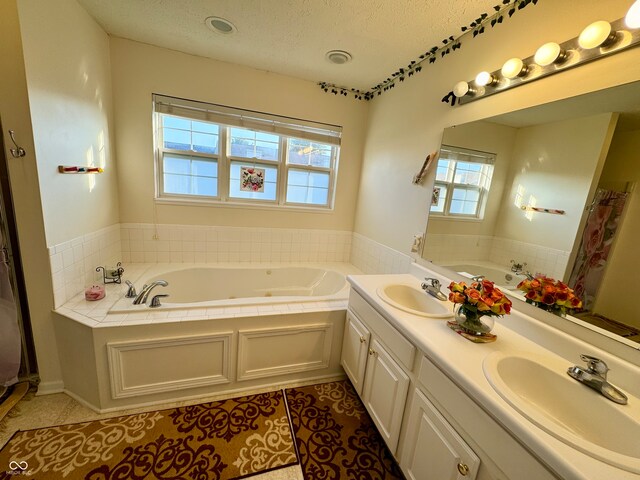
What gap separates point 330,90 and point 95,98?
2.02 meters

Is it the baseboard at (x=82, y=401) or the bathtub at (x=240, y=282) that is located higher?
the bathtub at (x=240, y=282)

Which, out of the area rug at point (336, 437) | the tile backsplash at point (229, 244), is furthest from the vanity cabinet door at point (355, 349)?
the tile backsplash at point (229, 244)

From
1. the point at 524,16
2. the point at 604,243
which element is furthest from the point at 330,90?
the point at 604,243

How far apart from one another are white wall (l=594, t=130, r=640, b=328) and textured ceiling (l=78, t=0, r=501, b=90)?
1053 millimetres

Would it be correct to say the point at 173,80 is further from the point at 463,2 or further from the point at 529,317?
the point at 529,317

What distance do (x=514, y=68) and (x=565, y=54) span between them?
201mm

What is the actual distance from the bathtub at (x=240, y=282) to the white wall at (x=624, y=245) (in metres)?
1.48

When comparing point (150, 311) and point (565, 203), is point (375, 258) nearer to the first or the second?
point (565, 203)

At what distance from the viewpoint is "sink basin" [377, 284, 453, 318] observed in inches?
58.5

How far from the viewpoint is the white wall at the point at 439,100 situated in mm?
1080

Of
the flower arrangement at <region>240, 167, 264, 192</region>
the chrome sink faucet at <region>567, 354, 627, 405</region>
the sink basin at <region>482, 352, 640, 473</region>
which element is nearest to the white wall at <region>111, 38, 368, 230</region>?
the flower arrangement at <region>240, 167, 264, 192</region>

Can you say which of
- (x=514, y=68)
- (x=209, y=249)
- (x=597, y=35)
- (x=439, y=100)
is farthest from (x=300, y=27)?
(x=209, y=249)

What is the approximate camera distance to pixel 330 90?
2672mm

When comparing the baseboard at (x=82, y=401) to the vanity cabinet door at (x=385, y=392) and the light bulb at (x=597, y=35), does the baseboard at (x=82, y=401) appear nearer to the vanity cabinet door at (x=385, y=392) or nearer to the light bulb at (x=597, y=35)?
the vanity cabinet door at (x=385, y=392)
